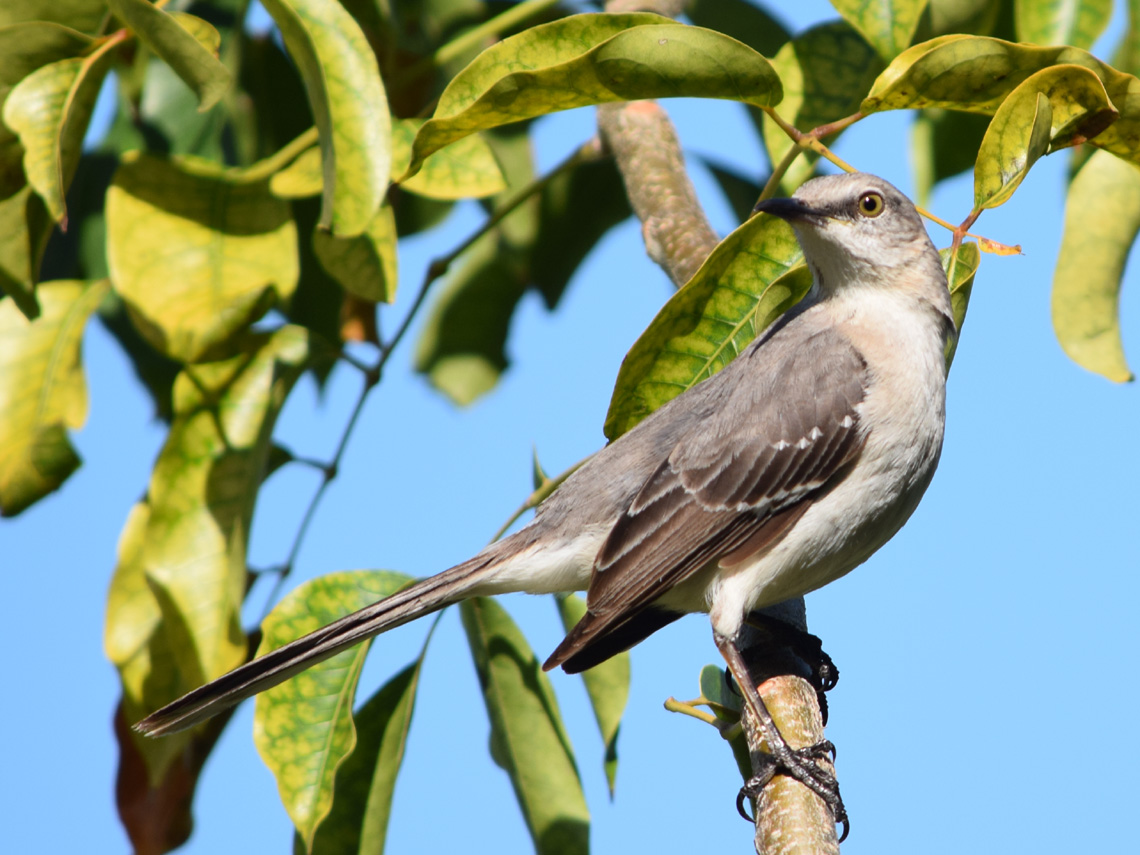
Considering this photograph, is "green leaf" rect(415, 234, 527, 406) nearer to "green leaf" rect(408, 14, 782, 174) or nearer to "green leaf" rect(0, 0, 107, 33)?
"green leaf" rect(0, 0, 107, 33)

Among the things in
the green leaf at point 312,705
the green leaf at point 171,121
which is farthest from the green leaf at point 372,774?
the green leaf at point 171,121

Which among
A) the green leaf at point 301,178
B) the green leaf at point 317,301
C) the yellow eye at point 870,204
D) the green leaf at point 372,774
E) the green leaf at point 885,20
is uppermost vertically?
the green leaf at point 317,301

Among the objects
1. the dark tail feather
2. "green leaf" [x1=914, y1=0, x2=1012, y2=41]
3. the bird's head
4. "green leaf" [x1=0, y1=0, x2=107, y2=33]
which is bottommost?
the dark tail feather

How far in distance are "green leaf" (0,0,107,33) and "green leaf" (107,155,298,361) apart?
1.38 ft

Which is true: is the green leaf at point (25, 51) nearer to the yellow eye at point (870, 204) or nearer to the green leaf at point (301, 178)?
the green leaf at point (301, 178)

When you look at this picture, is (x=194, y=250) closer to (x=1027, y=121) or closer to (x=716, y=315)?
(x=716, y=315)

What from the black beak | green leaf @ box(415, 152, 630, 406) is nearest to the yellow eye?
the black beak

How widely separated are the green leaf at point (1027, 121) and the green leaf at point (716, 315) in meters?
0.58

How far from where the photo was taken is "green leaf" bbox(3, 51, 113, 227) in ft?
9.04

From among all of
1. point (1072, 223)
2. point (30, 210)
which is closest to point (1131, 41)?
point (1072, 223)

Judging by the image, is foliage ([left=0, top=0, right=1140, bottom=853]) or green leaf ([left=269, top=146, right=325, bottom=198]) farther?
green leaf ([left=269, top=146, right=325, bottom=198])

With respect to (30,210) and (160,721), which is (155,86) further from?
(160,721)

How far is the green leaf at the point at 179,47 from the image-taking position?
2.51 metres

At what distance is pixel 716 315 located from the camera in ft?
9.65
